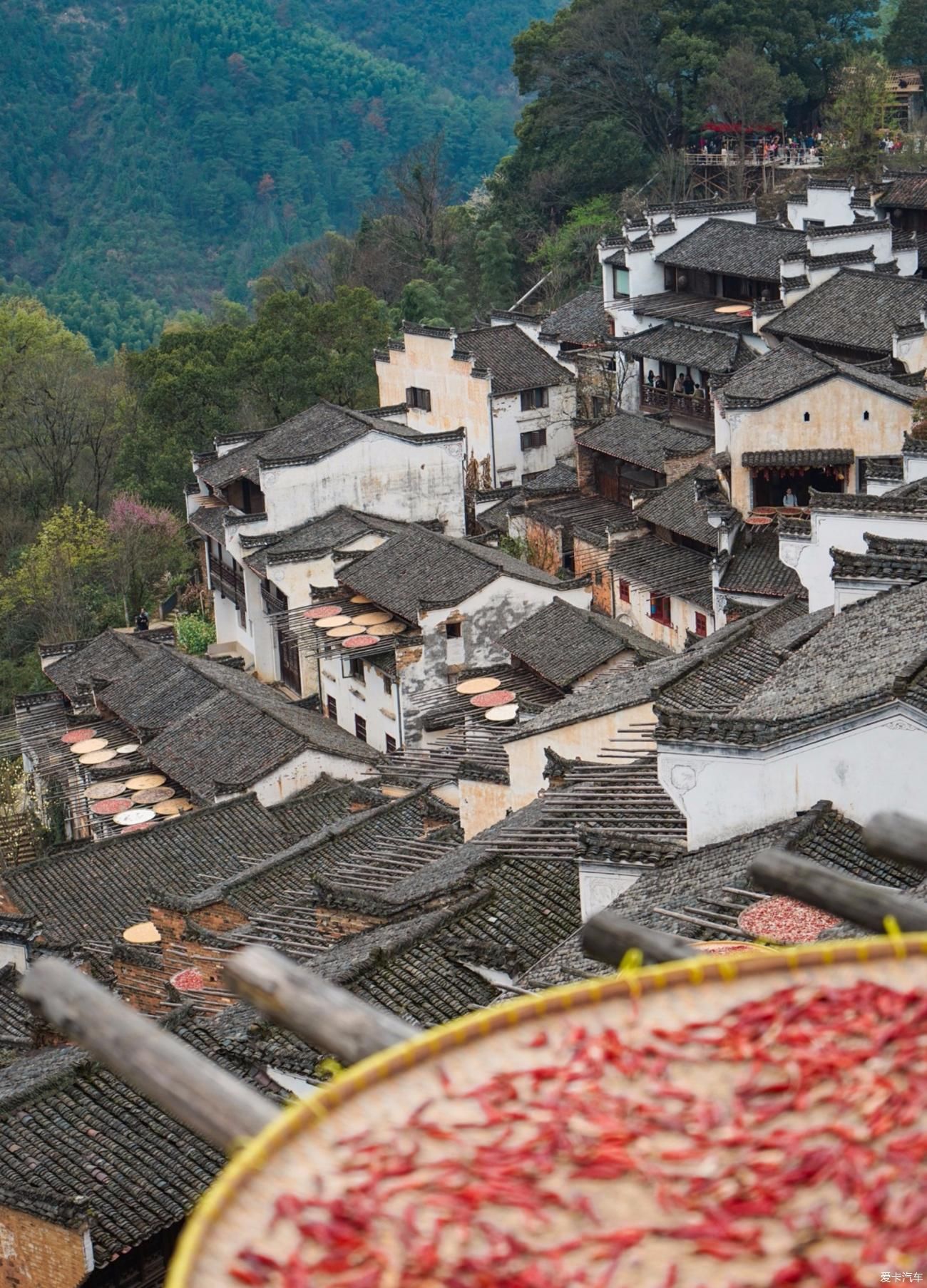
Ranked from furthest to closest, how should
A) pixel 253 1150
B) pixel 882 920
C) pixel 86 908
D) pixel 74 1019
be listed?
pixel 86 908
pixel 882 920
pixel 74 1019
pixel 253 1150

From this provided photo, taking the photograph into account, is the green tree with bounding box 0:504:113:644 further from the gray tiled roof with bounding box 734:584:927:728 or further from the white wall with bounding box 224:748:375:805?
the gray tiled roof with bounding box 734:584:927:728

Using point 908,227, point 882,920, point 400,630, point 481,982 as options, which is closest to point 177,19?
point 908,227

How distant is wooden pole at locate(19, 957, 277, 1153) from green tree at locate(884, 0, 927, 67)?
65.6 m

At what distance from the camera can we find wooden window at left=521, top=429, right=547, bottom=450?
1884 inches

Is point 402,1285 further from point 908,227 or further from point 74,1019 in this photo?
point 908,227

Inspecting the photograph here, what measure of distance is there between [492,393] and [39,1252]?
1365 inches

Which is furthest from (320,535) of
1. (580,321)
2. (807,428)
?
(580,321)

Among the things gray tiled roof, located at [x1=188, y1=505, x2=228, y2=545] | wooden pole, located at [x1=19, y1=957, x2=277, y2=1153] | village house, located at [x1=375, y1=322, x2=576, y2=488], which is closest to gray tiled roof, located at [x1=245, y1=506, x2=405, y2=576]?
gray tiled roof, located at [x1=188, y1=505, x2=228, y2=545]

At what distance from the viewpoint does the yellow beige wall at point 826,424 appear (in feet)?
117

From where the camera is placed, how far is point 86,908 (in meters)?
26.6

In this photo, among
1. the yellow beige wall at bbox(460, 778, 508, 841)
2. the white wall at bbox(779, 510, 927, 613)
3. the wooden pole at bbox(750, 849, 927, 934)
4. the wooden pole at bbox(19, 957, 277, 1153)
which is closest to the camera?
the wooden pole at bbox(19, 957, 277, 1153)

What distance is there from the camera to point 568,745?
2339cm

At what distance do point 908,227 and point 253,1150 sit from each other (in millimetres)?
48176

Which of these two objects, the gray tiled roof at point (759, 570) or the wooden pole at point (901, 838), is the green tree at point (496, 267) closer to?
the gray tiled roof at point (759, 570)
